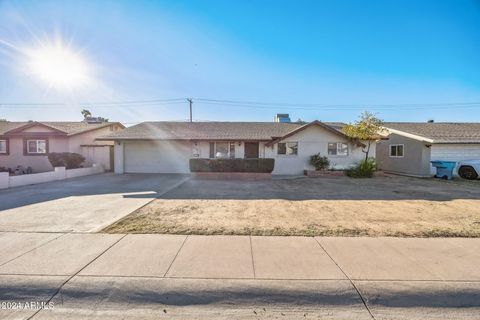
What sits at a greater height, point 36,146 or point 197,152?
point 36,146

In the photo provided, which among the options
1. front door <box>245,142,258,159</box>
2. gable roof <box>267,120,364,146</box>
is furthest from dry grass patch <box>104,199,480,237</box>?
front door <box>245,142,258,159</box>

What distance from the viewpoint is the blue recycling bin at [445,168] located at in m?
14.9

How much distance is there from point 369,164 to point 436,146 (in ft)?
16.8

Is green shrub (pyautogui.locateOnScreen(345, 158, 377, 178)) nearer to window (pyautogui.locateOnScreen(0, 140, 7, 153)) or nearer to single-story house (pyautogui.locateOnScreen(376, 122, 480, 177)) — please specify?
single-story house (pyautogui.locateOnScreen(376, 122, 480, 177))

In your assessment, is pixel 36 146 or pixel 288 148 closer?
pixel 288 148

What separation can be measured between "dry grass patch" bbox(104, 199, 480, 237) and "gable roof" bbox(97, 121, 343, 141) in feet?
29.3

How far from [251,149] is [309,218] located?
36.5ft

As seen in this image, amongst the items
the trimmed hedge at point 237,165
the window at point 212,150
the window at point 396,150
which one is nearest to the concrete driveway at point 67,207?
the trimmed hedge at point 237,165

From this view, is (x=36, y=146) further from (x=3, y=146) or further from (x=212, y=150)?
(x=212, y=150)

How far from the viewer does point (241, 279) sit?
10.6 feet

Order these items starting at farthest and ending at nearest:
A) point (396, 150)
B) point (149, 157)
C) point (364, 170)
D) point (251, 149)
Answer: point (396, 150) → point (149, 157) → point (251, 149) → point (364, 170)

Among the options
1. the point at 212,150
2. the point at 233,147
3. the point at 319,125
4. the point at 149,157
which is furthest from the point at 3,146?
the point at 319,125

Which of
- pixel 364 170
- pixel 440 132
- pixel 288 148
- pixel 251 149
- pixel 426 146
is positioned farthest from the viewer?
pixel 440 132

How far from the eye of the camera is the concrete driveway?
5.45 metres
